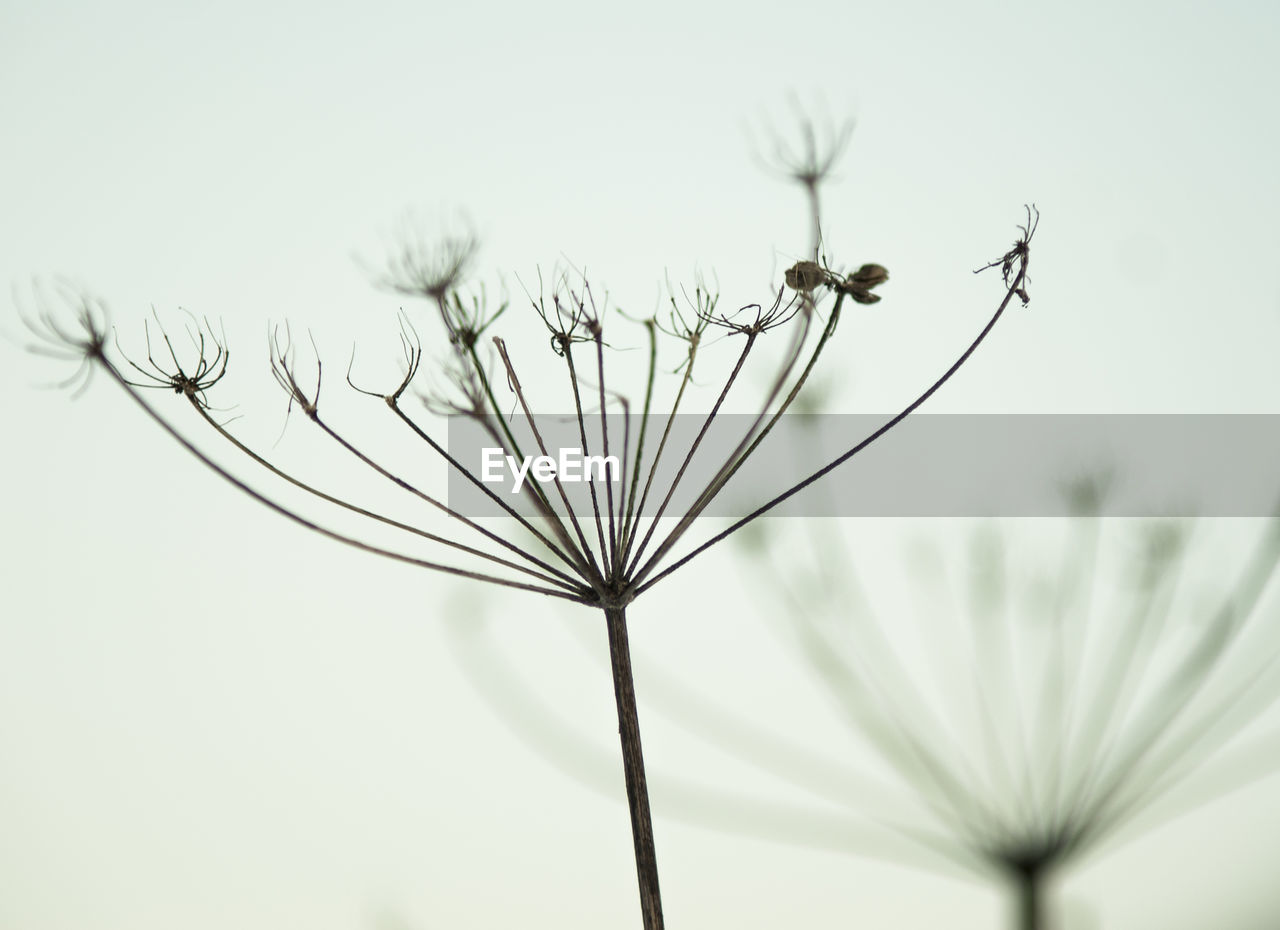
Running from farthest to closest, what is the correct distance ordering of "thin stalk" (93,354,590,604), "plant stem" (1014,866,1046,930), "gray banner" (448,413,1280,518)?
"gray banner" (448,413,1280,518) < "plant stem" (1014,866,1046,930) < "thin stalk" (93,354,590,604)

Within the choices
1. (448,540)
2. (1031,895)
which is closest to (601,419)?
(448,540)

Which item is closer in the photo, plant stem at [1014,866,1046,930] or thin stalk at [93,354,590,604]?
thin stalk at [93,354,590,604]

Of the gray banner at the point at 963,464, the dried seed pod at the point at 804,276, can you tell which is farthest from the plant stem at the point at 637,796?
the gray banner at the point at 963,464

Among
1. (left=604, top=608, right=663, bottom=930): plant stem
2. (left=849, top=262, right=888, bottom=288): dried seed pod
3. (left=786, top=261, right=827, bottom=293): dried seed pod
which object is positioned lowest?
(left=604, top=608, right=663, bottom=930): plant stem

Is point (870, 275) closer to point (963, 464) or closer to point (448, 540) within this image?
point (448, 540)

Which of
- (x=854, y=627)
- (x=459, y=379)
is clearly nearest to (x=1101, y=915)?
(x=854, y=627)

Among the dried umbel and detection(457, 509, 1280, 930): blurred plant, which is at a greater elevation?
the dried umbel

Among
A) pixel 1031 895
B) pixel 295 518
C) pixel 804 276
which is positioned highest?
pixel 804 276

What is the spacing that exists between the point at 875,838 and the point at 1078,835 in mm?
282

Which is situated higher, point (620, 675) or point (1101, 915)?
point (620, 675)

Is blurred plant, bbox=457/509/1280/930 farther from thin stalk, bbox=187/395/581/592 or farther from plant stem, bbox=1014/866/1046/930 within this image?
thin stalk, bbox=187/395/581/592

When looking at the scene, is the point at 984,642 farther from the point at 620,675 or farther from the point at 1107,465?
the point at 620,675

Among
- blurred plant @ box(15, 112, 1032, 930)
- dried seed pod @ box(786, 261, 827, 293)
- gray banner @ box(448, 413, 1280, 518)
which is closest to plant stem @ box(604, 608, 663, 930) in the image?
blurred plant @ box(15, 112, 1032, 930)

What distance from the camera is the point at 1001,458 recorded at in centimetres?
118
